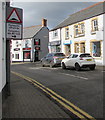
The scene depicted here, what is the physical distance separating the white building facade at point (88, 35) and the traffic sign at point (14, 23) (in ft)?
52.1

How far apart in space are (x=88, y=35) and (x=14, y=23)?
1808cm

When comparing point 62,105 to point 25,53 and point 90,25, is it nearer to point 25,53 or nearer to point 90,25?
point 90,25

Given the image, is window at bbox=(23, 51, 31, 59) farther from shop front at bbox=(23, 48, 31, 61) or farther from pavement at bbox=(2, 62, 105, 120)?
pavement at bbox=(2, 62, 105, 120)

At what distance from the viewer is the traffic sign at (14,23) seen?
19.0 feet

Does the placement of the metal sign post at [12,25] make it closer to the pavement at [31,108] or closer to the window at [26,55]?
the pavement at [31,108]

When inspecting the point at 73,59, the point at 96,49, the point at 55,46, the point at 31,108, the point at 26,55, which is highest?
the point at 55,46

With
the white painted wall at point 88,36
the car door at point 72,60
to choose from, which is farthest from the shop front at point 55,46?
the car door at point 72,60

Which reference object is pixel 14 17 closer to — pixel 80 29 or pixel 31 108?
pixel 31 108

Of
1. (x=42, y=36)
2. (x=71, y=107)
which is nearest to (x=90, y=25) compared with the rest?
(x=71, y=107)

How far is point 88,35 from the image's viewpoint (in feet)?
74.1

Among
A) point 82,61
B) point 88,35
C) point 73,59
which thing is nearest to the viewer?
point 82,61

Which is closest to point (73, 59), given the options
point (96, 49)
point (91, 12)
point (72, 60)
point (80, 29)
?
point (72, 60)

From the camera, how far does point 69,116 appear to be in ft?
13.3

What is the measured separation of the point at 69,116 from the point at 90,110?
0.72m
